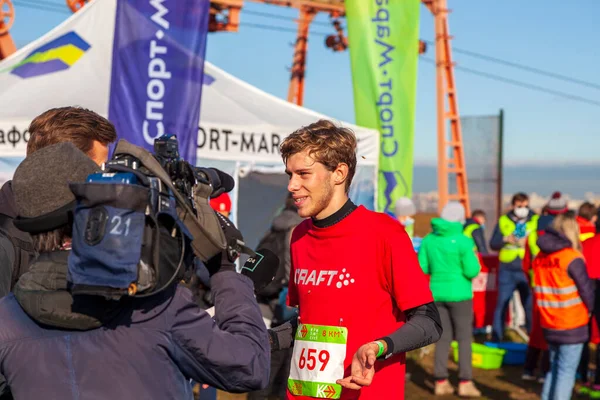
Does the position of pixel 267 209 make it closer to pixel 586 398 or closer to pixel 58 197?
pixel 586 398

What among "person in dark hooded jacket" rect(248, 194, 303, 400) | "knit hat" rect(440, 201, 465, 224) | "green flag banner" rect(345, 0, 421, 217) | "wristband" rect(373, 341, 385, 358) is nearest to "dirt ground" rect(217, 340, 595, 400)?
"person in dark hooded jacket" rect(248, 194, 303, 400)

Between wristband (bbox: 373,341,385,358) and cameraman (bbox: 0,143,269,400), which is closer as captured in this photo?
cameraman (bbox: 0,143,269,400)

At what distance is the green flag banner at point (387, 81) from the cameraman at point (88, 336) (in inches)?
273

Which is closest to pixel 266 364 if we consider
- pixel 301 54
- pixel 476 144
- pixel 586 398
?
pixel 586 398

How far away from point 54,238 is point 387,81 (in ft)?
23.5

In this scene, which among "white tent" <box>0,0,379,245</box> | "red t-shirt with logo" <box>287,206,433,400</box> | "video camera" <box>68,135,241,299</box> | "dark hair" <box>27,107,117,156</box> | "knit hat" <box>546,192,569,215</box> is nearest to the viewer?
"video camera" <box>68,135,241,299</box>

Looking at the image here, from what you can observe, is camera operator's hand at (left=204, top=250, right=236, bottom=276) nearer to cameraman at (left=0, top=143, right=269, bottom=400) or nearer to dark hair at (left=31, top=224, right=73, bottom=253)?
cameraman at (left=0, top=143, right=269, bottom=400)

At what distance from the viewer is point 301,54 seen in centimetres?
2627

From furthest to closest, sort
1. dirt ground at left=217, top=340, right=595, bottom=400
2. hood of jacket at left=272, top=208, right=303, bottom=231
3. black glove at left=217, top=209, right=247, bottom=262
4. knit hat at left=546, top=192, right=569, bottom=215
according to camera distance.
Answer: dirt ground at left=217, top=340, right=595, bottom=400 < knit hat at left=546, top=192, right=569, bottom=215 < hood of jacket at left=272, top=208, right=303, bottom=231 < black glove at left=217, top=209, right=247, bottom=262

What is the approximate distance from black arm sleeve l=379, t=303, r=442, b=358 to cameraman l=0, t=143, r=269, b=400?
3.01ft

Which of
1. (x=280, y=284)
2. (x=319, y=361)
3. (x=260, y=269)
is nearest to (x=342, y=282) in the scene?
(x=319, y=361)

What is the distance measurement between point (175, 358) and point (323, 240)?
128 centimetres

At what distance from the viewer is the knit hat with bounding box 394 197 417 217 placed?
8148 mm

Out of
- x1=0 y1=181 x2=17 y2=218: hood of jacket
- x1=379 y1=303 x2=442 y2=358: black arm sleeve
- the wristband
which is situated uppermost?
x1=0 y1=181 x2=17 y2=218: hood of jacket
